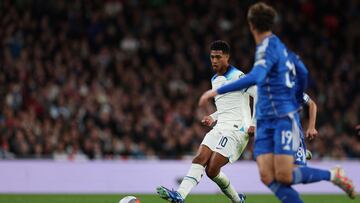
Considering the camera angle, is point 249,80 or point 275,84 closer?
point 249,80

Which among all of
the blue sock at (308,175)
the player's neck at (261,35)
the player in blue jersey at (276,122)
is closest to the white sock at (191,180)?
the player in blue jersey at (276,122)

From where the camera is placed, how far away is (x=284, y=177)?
792cm

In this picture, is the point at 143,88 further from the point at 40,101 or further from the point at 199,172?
the point at 199,172

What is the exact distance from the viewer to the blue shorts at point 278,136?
8.00 metres

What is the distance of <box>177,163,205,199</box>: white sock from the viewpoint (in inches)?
385

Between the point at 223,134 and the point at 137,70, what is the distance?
10358 mm

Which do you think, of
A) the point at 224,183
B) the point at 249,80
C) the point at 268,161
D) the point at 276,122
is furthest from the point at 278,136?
the point at 224,183

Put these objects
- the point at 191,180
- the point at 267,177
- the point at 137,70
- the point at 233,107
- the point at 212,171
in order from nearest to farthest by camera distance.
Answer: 1. the point at 267,177
2. the point at 191,180
3. the point at 212,171
4. the point at 233,107
5. the point at 137,70

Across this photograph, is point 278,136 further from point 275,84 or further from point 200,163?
point 200,163

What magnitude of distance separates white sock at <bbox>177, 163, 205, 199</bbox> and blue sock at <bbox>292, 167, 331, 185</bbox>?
6.91ft

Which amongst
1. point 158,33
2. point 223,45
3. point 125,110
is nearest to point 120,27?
point 158,33

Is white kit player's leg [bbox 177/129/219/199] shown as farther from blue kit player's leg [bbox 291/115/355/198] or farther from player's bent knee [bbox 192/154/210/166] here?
blue kit player's leg [bbox 291/115/355/198]

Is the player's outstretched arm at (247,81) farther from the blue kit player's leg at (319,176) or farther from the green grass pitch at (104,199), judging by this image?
the green grass pitch at (104,199)

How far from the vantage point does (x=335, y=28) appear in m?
24.1
